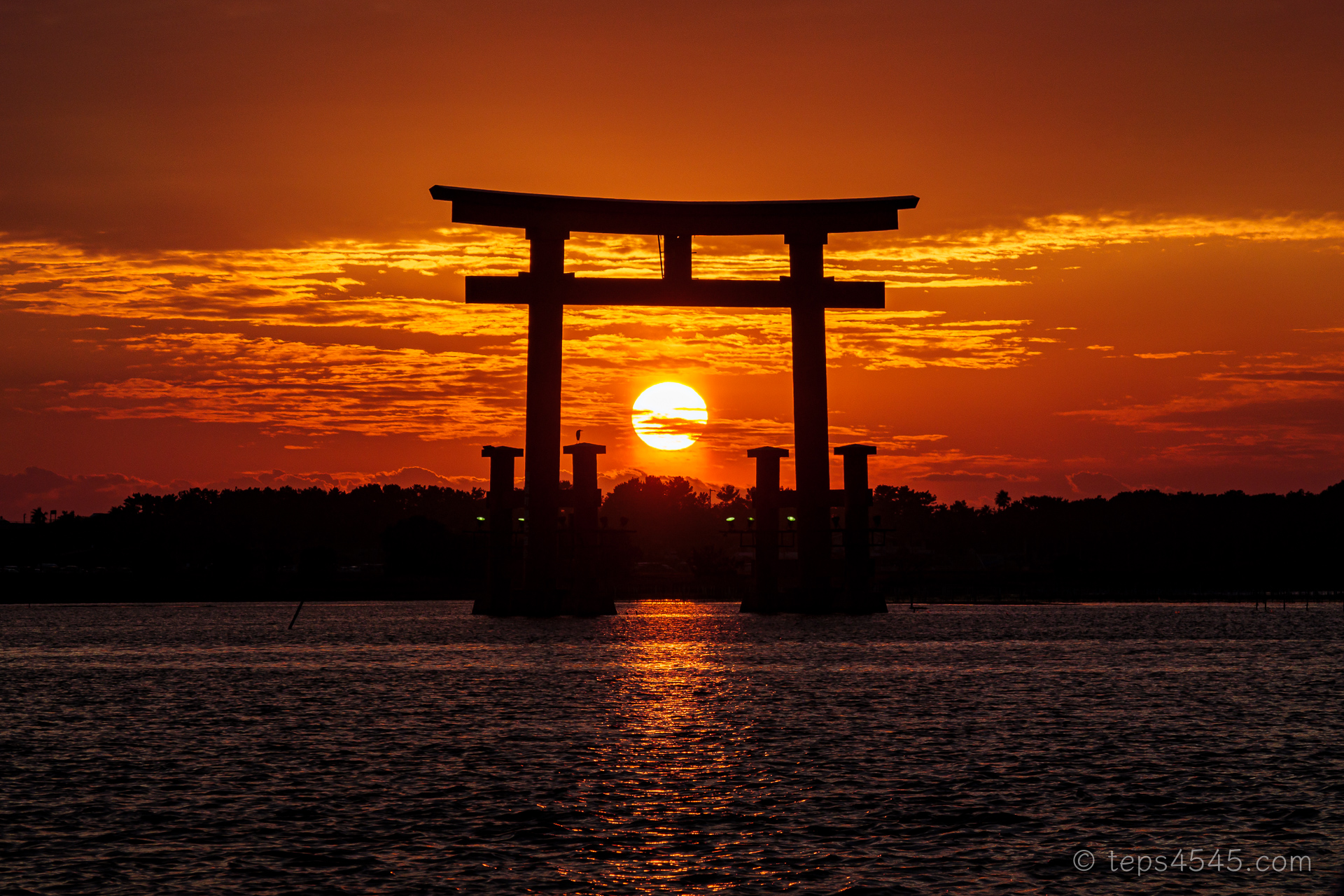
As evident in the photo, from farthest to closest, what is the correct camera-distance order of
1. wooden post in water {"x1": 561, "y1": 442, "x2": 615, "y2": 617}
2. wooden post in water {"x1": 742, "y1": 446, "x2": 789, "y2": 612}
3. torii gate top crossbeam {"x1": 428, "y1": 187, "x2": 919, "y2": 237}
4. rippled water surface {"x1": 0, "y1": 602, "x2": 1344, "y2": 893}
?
A: 1. wooden post in water {"x1": 742, "y1": 446, "x2": 789, "y2": 612}
2. wooden post in water {"x1": 561, "y1": 442, "x2": 615, "y2": 617}
3. torii gate top crossbeam {"x1": 428, "y1": 187, "x2": 919, "y2": 237}
4. rippled water surface {"x1": 0, "y1": 602, "x2": 1344, "y2": 893}

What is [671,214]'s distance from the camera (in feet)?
218

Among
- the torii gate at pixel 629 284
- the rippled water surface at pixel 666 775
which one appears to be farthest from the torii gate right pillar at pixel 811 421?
the rippled water surface at pixel 666 775

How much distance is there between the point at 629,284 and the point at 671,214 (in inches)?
157

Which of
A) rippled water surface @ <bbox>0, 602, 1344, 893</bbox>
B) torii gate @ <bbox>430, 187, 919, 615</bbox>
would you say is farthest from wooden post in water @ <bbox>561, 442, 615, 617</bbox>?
rippled water surface @ <bbox>0, 602, 1344, 893</bbox>

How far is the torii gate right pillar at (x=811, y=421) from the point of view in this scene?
68875 millimetres

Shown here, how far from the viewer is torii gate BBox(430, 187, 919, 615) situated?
66125mm

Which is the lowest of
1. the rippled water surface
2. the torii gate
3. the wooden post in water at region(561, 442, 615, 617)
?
the rippled water surface

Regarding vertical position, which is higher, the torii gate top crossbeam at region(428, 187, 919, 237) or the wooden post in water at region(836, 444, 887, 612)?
the torii gate top crossbeam at region(428, 187, 919, 237)

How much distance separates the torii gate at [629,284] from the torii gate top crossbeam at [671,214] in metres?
0.05

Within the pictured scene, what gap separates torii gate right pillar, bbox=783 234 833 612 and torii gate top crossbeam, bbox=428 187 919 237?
1.19 m

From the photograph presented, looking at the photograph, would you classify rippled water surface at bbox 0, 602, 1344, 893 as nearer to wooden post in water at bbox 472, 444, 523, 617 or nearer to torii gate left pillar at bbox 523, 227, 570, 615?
torii gate left pillar at bbox 523, 227, 570, 615

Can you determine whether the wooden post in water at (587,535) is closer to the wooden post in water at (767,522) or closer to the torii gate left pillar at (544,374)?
the torii gate left pillar at (544,374)

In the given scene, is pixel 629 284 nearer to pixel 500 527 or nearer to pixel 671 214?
pixel 671 214

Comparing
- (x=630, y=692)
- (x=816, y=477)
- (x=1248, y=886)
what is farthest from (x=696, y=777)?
(x=816, y=477)
